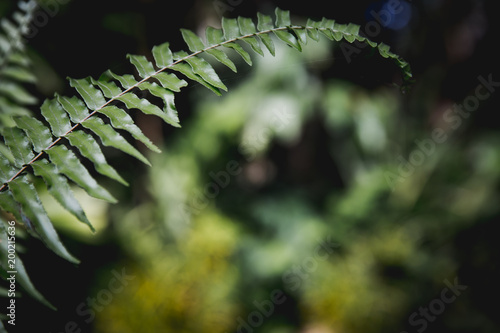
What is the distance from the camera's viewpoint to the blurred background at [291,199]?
70.1 inches

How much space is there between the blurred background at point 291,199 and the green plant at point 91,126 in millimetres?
1174

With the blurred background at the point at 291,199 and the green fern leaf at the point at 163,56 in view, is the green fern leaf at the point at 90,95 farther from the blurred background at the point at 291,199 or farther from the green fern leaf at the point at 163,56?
the blurred background at the point at 291,199

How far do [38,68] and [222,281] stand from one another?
Result: 5.41ft

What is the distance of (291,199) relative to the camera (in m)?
2.26

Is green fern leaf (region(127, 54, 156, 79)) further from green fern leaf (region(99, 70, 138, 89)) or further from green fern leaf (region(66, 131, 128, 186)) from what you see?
green fern leaf (region(66, 131, 128, 186))

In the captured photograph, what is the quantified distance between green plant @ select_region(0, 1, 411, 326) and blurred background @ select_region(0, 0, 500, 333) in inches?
46.2

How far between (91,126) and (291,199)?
1.79m

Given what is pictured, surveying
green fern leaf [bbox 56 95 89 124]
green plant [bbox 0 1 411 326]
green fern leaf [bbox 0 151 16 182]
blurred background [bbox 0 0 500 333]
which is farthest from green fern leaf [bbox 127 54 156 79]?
blurred background [bbox 0 0 500 333]

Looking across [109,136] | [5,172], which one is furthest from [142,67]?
[5,172]

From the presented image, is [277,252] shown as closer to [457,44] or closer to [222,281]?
[222,281]

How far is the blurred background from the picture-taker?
1779mm

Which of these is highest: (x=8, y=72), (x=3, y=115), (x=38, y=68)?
(x=38, y=68)

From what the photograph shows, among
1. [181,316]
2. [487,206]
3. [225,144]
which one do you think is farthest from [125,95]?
[487,206]

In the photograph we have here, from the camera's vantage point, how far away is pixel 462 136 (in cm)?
245
